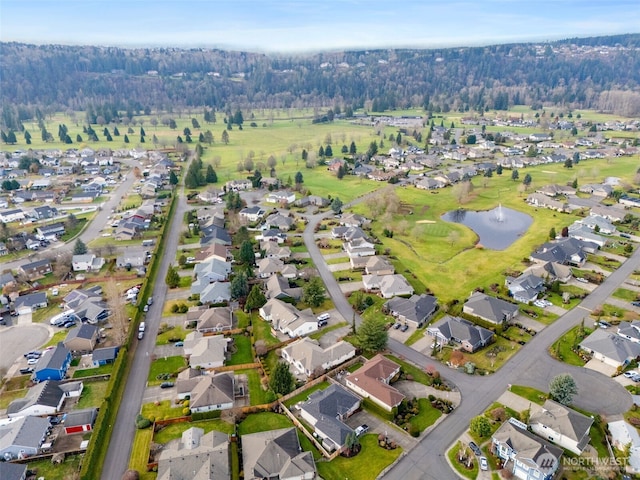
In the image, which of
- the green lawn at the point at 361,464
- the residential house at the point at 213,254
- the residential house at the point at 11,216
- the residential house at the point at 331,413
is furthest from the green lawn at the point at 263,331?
the residential house at the point at 11,216

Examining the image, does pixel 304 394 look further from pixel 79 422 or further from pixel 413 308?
pixel 79 422

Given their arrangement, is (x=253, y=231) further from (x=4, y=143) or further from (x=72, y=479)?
(x=4, y=143)

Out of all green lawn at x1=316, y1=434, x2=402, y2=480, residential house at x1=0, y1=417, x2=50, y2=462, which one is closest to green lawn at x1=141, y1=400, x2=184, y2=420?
residential house at x1=0, y1=417, x2=50, y2=462

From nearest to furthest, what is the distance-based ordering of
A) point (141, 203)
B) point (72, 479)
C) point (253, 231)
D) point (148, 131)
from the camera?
point (72, 479), point (253, 231), point (141, 203), point (148, 131)

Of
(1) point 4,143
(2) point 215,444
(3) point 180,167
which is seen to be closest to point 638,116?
(3) point 180,167

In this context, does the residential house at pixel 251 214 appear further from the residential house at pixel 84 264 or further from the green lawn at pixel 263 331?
the green lawn at pixel 263 331

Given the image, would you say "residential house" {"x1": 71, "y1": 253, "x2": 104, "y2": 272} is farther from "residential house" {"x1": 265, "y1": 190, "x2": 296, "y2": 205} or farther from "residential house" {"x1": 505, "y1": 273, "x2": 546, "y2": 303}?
"residential house" {"x1": 505, "y1": 273, "x2": 546, "y2": 303}
